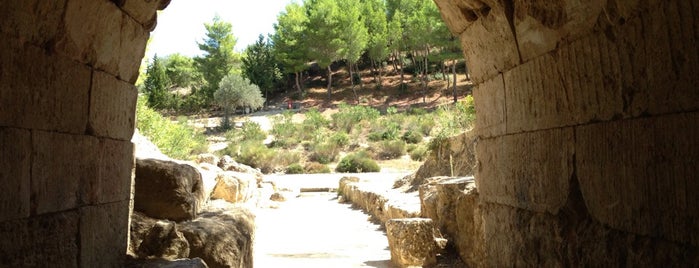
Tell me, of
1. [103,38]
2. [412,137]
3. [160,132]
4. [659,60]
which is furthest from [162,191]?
[412,137]

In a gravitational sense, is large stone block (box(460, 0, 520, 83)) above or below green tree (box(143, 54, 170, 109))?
below

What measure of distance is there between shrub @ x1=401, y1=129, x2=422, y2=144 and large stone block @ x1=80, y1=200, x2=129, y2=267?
94.7 ft

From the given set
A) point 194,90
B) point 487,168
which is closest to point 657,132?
point 487,168

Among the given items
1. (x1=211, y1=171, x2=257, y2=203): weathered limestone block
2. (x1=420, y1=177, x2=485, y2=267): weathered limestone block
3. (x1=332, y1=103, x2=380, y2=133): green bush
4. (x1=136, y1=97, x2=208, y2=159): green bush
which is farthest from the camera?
(x1=332, y1=103, x2=380, y2=133): green bush

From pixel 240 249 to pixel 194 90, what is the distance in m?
54.4

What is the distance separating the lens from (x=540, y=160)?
4137mm

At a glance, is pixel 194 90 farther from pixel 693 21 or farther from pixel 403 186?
pixel 693 21

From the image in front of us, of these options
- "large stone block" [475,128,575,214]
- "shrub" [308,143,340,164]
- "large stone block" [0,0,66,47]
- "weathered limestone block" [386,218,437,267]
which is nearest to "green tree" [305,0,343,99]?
"shrub" [308,143,340,164]

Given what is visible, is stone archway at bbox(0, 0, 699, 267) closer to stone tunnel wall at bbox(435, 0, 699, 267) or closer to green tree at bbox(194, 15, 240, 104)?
stone tunnel wall at bbox(435, 0, 699, 267)

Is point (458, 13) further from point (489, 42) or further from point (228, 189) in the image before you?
point (228, 189)

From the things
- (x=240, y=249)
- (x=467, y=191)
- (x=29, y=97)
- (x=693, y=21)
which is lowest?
(x=240, y=249)

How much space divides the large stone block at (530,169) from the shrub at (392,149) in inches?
1011

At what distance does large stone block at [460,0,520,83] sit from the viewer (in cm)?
443

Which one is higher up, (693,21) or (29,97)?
(693,21)
